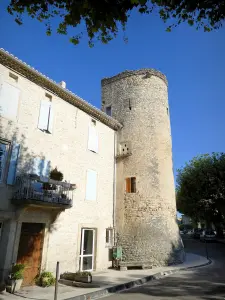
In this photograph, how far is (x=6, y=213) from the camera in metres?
8.32

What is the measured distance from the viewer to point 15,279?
7.68 metres

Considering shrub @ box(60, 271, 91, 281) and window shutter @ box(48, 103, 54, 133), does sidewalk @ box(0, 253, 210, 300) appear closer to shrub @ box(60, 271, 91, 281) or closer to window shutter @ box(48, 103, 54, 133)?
shrub @ box(60, 271, 91, 281)

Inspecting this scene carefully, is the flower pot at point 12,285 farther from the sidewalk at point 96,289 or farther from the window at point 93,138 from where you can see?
the window at point 93,138

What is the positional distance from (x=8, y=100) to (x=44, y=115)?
175 centimetres

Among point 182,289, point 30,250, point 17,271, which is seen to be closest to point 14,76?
point 30,250

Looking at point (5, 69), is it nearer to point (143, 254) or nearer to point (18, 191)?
point (18, 191)

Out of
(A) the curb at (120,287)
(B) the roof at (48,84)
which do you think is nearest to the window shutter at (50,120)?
(B) the roof at (48,84)

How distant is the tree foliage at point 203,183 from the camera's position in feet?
71.1

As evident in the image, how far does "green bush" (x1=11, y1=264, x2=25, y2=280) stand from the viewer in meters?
7.72

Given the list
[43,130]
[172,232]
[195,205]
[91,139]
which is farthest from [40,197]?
[195,205]

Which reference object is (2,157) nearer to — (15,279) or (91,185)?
(15,279)

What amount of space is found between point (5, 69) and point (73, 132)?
4.17 meters

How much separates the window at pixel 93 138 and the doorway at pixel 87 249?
4.29m

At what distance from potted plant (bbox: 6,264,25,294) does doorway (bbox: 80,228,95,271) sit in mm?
3658
